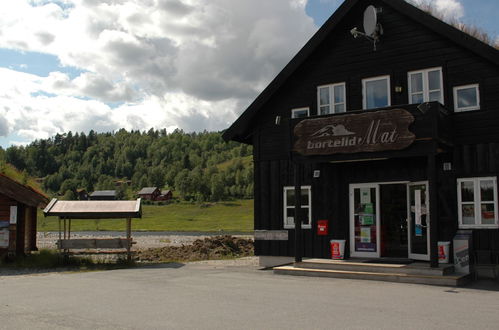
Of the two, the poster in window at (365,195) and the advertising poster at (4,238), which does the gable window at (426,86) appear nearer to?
the poster in window at (365,195)

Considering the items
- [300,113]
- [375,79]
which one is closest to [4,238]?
[300,113]

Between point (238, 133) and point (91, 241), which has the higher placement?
point (238, 133)

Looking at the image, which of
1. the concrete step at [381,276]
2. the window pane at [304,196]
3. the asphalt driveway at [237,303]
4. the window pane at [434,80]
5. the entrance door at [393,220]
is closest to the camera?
the asphalt driveway at [237,303]

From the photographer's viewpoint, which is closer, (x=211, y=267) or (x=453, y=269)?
(x=453, y=269)

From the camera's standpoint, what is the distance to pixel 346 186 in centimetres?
1756

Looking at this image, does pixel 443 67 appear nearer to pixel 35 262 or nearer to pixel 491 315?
pixel 491 315

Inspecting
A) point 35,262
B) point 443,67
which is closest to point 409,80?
point 443,67

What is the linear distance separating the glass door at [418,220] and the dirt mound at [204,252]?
8968mm

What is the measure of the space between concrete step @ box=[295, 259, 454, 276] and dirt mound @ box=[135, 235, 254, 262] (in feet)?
24.6

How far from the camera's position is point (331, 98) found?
18.1 m

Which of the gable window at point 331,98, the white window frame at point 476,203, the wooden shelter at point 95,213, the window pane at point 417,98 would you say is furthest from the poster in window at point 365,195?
the wooden shelter at point 95,213

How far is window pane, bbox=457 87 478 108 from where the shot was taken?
15.6 metres

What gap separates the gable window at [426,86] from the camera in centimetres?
1611

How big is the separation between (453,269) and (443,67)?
228 inches
